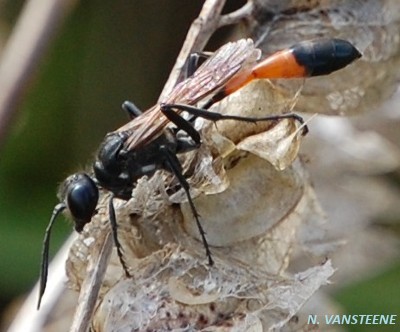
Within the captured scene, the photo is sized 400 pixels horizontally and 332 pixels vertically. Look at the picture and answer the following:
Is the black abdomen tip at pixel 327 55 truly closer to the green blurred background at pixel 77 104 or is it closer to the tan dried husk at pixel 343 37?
the tan dried husk at pixel 343 37

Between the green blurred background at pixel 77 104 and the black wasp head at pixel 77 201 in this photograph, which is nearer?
the black wasp head at pixel 77 201

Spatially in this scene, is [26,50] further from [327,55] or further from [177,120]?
[327,55]

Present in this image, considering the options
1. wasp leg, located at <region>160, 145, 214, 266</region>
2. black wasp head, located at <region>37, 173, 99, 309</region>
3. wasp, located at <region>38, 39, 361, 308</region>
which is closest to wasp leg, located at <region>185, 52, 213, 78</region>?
wasp, located at <region>38, 39, 361, 308</region>

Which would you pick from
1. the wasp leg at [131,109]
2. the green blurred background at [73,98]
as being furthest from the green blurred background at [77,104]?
the wasp leg at [131,109]

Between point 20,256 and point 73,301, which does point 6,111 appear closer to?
point 73,301

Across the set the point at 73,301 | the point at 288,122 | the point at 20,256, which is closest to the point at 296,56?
the point at 288,122
